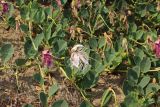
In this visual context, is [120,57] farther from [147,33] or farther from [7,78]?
[7,78]

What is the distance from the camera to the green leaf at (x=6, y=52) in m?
2.12

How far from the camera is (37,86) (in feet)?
7.04

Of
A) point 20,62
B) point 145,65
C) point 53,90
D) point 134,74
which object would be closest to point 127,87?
point 134,74

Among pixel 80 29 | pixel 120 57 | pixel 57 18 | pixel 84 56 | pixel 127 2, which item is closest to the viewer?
pixel 84 56

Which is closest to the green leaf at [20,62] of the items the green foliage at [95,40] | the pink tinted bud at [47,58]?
the green foliage at [95,40]

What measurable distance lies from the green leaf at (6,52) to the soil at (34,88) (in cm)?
9

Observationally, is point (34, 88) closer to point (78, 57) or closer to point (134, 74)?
point (78, 57)

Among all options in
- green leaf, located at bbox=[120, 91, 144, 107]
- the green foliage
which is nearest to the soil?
the green foliage

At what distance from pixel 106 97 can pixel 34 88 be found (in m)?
0.33

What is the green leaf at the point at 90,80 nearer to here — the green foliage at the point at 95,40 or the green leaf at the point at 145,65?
the green foliage at the point at 95,40

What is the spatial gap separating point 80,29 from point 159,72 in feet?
1.63

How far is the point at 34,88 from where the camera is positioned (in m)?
2.14

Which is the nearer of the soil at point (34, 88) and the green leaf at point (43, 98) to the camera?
the green leaf at point (43, 98)

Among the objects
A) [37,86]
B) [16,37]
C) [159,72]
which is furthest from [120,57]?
[16,37]
